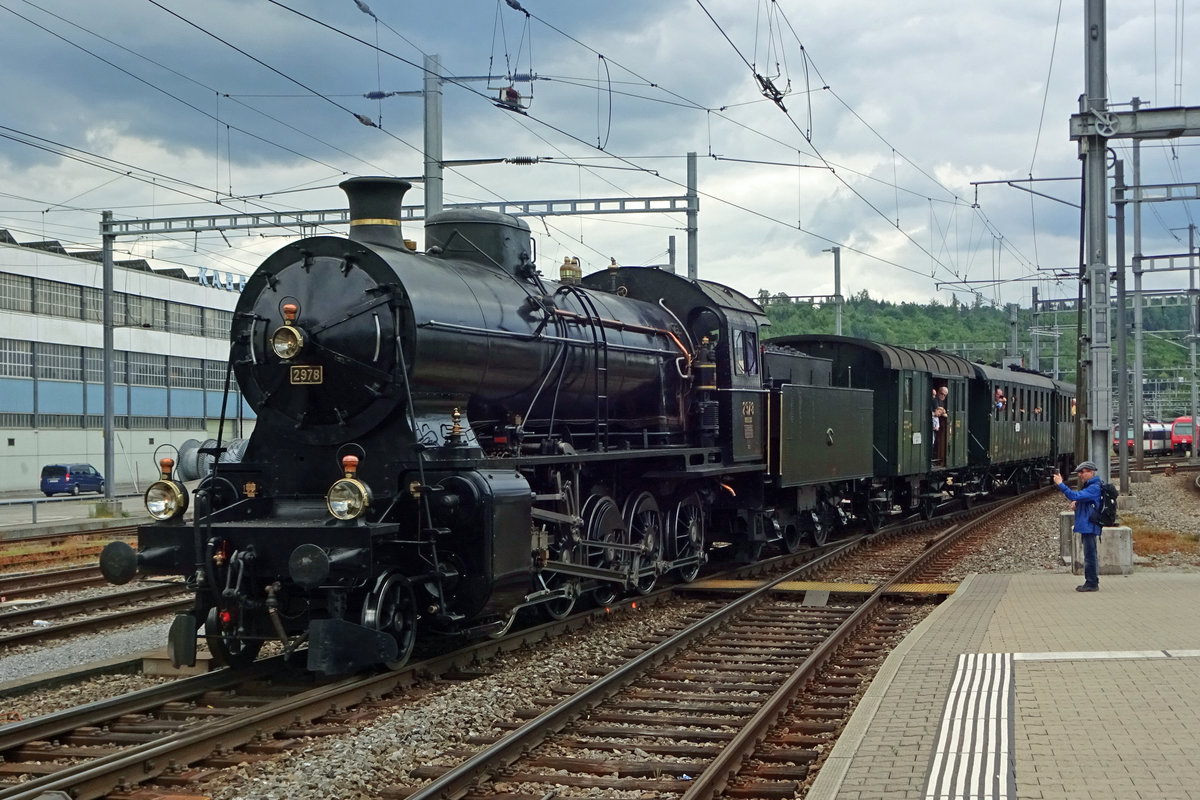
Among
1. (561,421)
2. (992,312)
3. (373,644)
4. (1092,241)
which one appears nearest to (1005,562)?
(1092,241)

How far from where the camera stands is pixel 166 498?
8.73 metres

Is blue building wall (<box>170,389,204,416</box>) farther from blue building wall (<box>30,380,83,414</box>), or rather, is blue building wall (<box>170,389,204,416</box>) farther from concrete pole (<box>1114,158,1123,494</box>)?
concrete pole (<box>1114,158,1123,494</box>)

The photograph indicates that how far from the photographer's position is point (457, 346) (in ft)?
29.1

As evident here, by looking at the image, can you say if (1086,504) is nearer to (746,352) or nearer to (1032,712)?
(746,352)

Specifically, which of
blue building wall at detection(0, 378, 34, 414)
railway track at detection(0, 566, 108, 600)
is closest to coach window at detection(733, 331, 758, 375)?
railway track at detection(0, 566, 108, 600)

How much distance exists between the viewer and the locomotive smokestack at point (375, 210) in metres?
9.09

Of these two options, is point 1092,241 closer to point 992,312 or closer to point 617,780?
point 617,780

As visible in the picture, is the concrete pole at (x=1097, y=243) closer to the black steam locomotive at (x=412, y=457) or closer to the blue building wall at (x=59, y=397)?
the black steam locomotive at (x=412, y=457)

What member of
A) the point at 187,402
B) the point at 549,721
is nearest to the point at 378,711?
the point at 549,721

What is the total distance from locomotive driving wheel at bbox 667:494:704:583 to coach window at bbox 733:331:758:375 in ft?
5.48

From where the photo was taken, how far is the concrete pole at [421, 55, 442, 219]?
16.7 metres

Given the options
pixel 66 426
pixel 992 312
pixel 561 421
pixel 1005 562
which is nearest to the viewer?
pixel 561 421

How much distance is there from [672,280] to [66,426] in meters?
37.2

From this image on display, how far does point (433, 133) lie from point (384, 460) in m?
9.34
